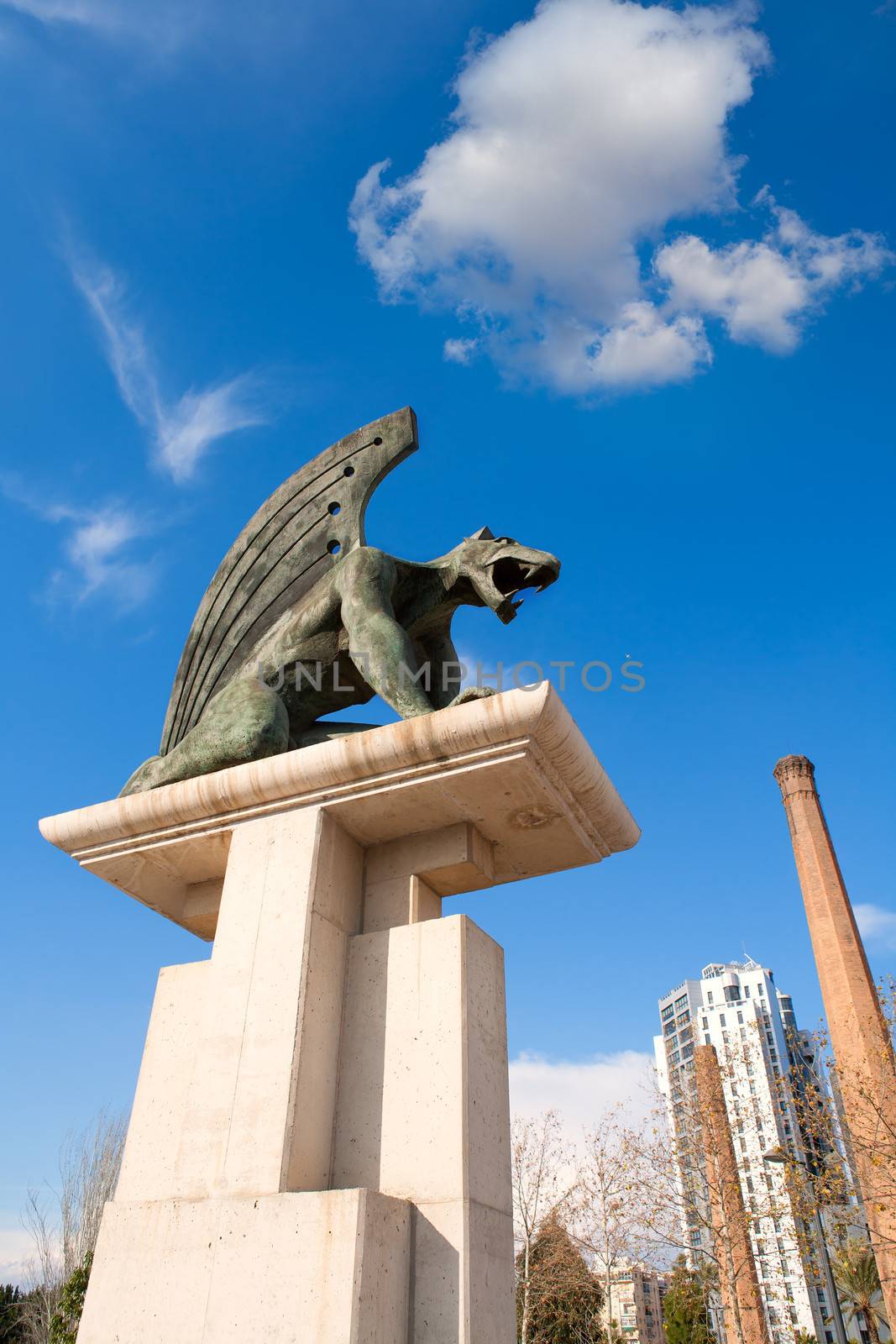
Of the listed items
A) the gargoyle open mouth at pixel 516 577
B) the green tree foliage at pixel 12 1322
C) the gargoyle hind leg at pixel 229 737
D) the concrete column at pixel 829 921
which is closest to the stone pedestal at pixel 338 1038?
the gargoyle hind leg at pixel 229 737

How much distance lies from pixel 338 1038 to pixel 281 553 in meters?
2.56

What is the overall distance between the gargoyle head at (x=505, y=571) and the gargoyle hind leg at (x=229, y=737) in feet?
3.59

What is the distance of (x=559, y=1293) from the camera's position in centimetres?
2673

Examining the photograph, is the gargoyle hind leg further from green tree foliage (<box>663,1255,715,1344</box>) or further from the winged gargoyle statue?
green tree foliage (<box>663,1255,715,1344</box>)

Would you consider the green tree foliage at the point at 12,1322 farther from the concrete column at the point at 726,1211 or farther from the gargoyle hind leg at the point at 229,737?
the gargoyle hind leg at the point at 229,737

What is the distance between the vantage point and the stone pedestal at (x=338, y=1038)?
2.62 m

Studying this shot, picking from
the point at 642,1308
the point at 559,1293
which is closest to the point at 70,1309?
the point at 559,1293

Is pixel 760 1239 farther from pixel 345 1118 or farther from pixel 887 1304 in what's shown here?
pixel 345 1118

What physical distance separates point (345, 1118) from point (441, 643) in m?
2.35

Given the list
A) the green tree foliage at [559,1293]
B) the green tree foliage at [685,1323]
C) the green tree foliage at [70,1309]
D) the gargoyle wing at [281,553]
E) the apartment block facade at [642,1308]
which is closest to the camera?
the gargoyle wing at [281,553]

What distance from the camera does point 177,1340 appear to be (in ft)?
8.61

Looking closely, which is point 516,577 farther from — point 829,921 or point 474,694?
point 829,921

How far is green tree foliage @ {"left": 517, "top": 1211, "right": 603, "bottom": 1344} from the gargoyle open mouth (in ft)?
83.1

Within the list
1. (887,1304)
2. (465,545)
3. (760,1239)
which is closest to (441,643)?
(465,545)
